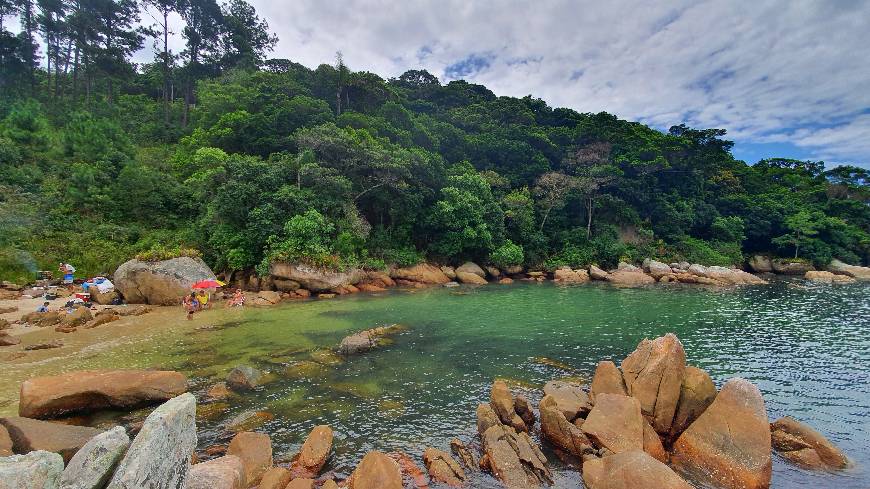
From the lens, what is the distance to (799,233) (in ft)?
167

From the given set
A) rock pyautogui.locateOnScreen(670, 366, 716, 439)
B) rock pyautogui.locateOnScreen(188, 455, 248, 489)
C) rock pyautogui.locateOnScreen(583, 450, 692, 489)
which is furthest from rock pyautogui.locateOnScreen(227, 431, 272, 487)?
rock pyautogui.locateOnScreen(670, 366, 716, 439)

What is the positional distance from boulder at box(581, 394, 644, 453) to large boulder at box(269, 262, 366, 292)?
75.8 feet

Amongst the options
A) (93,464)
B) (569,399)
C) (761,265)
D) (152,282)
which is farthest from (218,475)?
(761,265)

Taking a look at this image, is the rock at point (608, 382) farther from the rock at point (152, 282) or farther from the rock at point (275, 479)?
the rock at point (152, 282)

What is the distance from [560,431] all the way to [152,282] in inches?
945

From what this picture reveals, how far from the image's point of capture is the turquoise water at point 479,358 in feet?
32.0

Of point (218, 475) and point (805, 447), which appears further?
point (805, 447)

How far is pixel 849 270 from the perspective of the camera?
153ft

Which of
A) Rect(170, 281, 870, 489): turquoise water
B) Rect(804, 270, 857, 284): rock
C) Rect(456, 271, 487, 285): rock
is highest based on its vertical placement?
Rect(804, 270, 857, 284): rock

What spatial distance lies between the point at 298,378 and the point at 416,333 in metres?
7.00

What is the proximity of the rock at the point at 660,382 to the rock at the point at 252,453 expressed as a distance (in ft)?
28.0

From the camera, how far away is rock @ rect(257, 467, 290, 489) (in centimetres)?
708

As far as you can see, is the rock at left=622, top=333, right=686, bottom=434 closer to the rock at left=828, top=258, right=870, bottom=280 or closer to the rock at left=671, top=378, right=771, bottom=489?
the rock at left=671, top=378, right=771, bottom=489

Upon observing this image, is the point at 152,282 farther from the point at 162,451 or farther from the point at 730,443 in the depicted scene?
the point at 730,443
